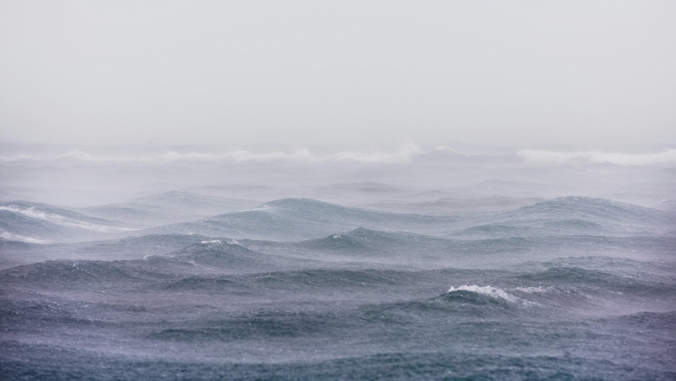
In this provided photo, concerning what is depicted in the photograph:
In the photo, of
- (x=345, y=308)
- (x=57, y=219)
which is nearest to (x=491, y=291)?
(x=345, y=308)

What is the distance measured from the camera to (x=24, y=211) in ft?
247

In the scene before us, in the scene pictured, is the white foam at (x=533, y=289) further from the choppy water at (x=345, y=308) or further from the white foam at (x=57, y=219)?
the white foam at (x=57, y=219)

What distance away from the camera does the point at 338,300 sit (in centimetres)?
3741

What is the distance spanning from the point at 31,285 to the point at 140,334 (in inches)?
567

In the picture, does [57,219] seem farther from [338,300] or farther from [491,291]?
[491,291]

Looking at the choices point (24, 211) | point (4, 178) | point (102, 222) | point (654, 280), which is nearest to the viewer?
point (654, 280)

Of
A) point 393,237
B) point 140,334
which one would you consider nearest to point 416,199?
point 393,237

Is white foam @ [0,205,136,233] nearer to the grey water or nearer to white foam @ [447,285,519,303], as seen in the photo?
the grey water

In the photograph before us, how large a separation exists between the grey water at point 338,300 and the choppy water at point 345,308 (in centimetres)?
13

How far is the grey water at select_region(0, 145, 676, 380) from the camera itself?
26.1 metres

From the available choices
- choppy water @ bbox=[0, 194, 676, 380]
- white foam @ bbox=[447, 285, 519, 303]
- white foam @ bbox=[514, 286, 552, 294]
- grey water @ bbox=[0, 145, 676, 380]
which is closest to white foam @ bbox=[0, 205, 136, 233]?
grey water @ bbox=[0, 145, 676, 380]

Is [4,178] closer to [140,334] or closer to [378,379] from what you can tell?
[140,334]

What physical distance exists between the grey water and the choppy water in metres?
0.13

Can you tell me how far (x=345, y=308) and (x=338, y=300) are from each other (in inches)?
93.9
